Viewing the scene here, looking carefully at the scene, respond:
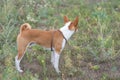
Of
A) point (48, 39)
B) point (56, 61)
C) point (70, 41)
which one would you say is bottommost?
point (70, 41)

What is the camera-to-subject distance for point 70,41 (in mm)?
7461

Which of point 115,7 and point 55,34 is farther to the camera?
point 115,7

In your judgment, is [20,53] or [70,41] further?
[70,41]

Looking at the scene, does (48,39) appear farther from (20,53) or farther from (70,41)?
(70,41)

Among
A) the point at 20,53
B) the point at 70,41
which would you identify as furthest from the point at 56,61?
the point at 70,41

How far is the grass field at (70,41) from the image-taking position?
628 centimetres

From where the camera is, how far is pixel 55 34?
6.27 meters

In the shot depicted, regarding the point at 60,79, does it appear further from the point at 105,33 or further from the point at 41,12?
the point at 41,12

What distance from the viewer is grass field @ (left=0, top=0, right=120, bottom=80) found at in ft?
20.6

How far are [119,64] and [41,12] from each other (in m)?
2.82

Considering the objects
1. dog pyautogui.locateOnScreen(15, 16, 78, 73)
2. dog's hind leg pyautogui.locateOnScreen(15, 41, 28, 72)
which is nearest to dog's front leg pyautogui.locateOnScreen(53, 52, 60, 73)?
dog pyautogui.locateOnScreen(15, 16, 78, 73)

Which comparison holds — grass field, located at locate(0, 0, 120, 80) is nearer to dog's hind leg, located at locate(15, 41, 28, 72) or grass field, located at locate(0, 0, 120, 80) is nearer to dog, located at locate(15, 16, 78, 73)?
dog's hind leg, located at locate(15, 41, 28, 72)

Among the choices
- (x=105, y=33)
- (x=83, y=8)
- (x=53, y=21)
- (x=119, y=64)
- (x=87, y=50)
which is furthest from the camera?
(x=83, y=8)

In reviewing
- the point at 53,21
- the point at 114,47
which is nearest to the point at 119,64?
the point at 114,47
